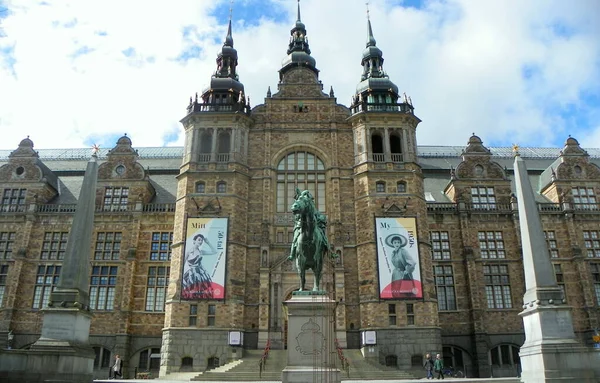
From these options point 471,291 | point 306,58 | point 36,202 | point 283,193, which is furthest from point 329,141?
point 36,202

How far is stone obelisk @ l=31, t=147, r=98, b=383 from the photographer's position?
14.5 meters

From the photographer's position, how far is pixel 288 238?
31125 mm

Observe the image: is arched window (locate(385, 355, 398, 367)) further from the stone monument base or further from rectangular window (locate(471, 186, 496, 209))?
the stone monument base

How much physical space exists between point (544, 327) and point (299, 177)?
64.7 ft

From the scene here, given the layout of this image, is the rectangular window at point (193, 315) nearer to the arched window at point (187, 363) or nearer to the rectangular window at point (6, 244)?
the arched window at point (187, 363)

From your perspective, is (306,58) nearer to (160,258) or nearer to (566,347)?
(160,258)

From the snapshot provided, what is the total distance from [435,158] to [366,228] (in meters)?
15.7

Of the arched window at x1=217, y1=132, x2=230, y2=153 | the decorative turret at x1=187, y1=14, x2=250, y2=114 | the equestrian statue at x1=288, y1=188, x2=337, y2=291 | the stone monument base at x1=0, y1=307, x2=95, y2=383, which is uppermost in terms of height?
the decorative turret at x1=187, y1=14, x2=250, y2=114

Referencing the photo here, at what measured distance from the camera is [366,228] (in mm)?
30656

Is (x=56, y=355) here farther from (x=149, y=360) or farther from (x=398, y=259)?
(x=398, y=259)

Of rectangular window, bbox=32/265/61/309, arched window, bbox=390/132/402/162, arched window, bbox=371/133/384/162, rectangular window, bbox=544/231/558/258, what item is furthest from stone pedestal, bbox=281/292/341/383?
rectangular window, bbox=544/231/558/258

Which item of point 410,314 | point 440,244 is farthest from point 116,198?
point 440,244

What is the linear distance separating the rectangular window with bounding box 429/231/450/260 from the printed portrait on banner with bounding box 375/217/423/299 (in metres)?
3.69

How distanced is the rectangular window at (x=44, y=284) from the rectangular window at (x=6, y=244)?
252 centimetres
